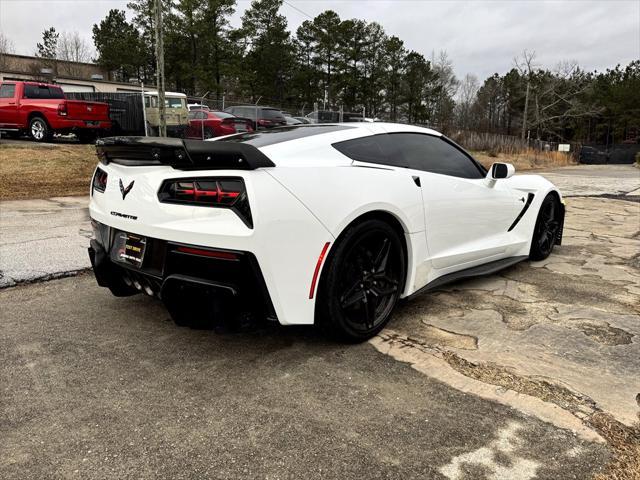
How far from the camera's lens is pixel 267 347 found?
301cm

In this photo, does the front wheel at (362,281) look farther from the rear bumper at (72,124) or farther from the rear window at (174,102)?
the rear window at (174,102)

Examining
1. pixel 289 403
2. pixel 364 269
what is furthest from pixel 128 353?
pixel 364 269

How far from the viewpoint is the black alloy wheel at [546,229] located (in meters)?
5.04

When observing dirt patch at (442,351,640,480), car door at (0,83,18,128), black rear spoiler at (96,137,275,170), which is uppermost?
car door at (0,83,18,128)

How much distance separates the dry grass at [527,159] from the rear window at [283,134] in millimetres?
28430

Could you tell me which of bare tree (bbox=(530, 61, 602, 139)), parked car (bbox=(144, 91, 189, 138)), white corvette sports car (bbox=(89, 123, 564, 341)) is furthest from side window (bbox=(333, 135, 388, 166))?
bare tree (bbox=(530, 61, 602, 139))

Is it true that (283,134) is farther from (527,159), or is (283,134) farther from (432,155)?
(527,159)

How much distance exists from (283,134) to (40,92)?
1393cm

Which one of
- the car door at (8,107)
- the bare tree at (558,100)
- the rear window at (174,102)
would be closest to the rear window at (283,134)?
the car door at (8,107)

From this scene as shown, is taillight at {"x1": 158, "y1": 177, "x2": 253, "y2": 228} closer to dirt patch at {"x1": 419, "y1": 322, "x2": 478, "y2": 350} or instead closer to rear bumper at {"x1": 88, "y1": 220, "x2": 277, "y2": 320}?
rear bumper at {"x1": 88, "y1": 220, "x2": 277, "y2": 320}

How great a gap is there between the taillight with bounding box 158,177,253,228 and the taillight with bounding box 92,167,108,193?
727 mm

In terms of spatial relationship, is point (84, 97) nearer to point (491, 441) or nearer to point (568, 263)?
point (568, 263)

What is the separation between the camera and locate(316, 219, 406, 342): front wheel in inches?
110

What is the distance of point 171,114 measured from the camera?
16.8m
